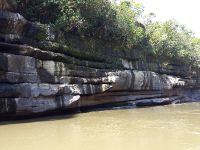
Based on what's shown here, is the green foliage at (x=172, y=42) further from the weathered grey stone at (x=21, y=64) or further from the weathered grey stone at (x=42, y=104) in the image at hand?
the weathered grey stone at (x=21, y=64)

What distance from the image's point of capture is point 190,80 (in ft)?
97.9

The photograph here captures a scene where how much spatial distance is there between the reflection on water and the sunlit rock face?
1.31m

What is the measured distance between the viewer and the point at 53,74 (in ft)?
47.5

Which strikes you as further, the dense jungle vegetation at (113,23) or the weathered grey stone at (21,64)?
the dense jungle vegetation at (113,23)

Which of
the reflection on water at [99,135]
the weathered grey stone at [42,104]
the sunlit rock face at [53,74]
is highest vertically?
the sunlit rock face at [53,74]

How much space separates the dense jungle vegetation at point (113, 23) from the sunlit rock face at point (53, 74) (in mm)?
1096

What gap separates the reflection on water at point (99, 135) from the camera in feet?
26.1

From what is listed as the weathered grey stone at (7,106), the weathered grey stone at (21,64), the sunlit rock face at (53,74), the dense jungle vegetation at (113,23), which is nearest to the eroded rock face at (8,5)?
the sunlit rock face at (53,74)

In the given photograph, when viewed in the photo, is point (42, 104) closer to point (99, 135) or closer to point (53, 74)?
point (53, 74)

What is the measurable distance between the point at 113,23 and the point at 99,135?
10955 millimetres

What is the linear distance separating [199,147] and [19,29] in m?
8.43

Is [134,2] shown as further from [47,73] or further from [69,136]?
[69,136]

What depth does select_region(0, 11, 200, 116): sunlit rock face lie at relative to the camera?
1262 centimetres

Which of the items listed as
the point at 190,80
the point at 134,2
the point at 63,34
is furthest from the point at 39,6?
the point at 190,80
